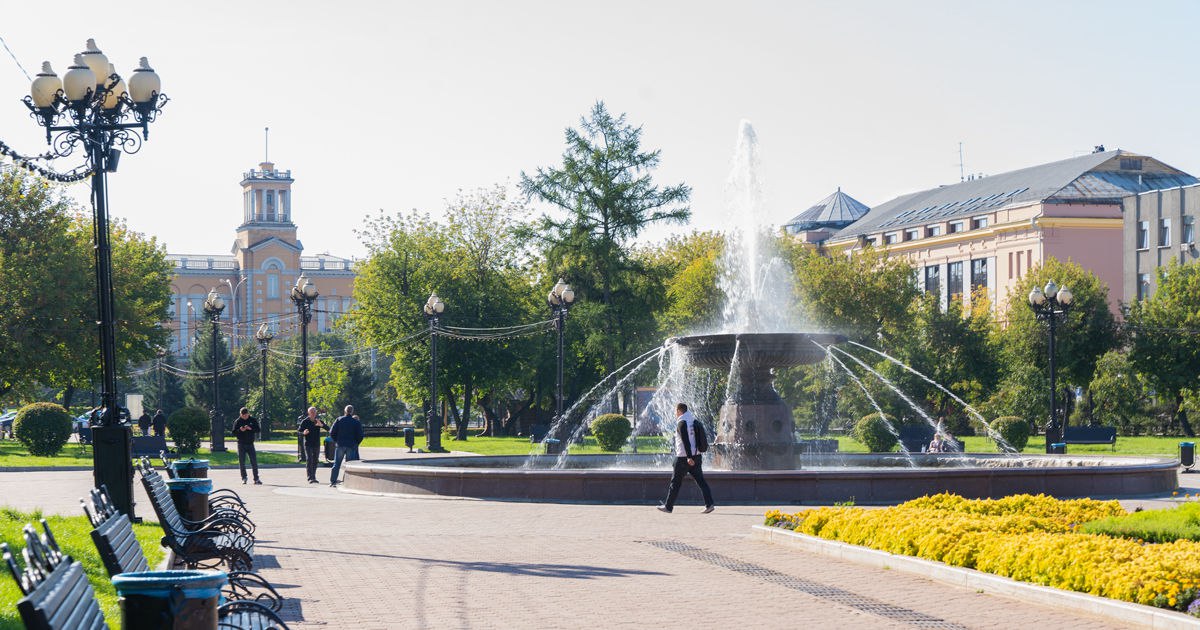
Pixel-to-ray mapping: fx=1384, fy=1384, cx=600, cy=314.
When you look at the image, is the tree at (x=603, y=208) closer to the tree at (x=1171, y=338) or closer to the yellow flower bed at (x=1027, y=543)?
the tree at (x=1171, y=338)

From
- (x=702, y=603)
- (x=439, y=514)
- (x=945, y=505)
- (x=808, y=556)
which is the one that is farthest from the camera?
(x=439, y=514)

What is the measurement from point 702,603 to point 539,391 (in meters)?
52.6

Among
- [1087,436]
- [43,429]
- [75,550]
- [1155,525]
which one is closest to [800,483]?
[1155,525]

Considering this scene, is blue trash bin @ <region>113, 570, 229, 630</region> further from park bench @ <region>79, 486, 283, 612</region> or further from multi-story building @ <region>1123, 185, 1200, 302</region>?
multi-story building @ <region>1123, 185, 1200, 302</region>

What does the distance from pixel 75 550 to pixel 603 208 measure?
43262mm

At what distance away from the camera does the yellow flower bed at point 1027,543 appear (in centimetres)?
952

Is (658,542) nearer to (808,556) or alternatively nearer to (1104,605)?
(808,556)

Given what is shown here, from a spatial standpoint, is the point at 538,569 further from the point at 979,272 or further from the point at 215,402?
the point at 979,272

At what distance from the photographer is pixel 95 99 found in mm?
14148

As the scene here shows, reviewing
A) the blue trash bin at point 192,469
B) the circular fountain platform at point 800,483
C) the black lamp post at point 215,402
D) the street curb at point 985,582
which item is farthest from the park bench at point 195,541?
the black lamp post at point 215,402

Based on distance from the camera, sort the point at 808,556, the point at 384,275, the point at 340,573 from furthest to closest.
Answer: the point at 384,275 < the point at 808,556 < the point at 340,573

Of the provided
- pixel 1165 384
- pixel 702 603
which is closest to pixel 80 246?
pixel 702 603

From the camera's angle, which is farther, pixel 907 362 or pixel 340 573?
pixel 907 362

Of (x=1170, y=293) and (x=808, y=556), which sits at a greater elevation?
(x=1170, y=293)
